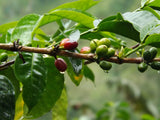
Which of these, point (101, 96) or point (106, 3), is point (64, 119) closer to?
point (101, 96)

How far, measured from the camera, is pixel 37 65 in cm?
55

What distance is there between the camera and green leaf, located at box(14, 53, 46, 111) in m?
0.51

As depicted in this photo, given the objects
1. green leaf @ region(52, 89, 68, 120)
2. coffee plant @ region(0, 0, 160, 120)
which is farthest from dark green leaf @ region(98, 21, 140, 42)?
green leaf @ region(52, 89, 68, 120)

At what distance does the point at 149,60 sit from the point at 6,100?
0.31 m

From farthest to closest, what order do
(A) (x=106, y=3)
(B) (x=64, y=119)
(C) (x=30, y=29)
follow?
(A) (x=106, y=3) → (B) (x=64, y=119) → (C) (x=30, y=29)

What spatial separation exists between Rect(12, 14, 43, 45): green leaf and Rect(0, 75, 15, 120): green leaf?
0.33 ft

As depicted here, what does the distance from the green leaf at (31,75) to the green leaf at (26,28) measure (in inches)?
1.9

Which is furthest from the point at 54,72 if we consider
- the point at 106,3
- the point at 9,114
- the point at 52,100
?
the point at 106,3

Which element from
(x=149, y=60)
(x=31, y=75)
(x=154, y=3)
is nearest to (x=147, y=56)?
(x=149, y=60)

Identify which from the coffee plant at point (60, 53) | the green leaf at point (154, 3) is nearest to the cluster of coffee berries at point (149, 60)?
the coffee plant at point (60, 53)

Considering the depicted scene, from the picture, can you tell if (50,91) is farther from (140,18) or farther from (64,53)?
(140,18)

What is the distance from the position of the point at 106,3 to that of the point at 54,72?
1134 centimetres

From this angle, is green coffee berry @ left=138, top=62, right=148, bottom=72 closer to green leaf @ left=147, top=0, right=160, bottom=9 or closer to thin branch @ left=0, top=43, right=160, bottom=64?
thin branch @ left=0, top=43, right=160, bottom=64

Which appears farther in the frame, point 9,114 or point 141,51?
point 141,51
